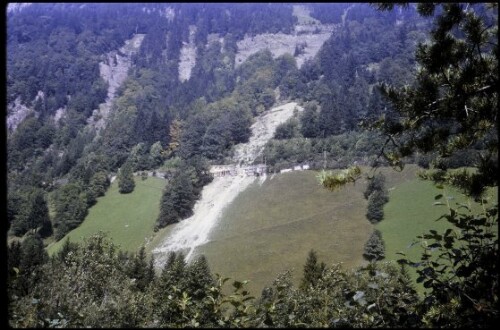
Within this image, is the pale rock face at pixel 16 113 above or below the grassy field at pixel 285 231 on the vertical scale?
below

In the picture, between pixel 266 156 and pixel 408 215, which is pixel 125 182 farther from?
pixel 408 215

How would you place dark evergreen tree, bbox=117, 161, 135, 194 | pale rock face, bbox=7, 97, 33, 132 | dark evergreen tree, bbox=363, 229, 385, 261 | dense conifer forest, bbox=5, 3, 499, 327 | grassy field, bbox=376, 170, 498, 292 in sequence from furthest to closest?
pale rock face, bbox=7, 97, 33, 132 → dark evergreen tree, bbox=117, 161, 135, 194 → grassy field, bbox=376, 170, 498, 292 → dark evergreen tree, bbox=363, 229, 385, 261 → dense conifer forest, bbox=5, 3, 499, 327

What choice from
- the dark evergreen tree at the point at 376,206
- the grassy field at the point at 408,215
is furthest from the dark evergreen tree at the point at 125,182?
the grassy field at the point at 408,215

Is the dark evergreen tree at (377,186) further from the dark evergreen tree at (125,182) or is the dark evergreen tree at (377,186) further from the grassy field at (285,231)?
the dark evergreen tree at (125,182)

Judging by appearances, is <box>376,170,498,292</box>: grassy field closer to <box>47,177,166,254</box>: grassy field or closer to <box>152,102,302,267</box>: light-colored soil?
<box>152,102,302,267</box>: light-colored soil

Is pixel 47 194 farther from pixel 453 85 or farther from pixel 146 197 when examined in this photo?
pixel 453 85

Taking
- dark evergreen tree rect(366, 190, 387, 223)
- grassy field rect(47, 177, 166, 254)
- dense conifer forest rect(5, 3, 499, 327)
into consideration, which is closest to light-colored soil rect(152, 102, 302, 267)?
dense conifer forest rect(5, 3, 499, 327)
